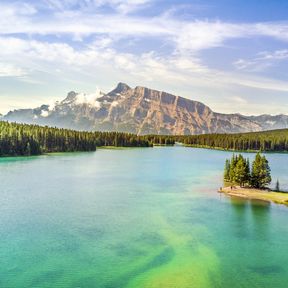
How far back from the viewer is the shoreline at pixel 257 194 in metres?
82.5

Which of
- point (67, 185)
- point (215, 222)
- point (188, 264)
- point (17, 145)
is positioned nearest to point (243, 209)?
point (215, 222)

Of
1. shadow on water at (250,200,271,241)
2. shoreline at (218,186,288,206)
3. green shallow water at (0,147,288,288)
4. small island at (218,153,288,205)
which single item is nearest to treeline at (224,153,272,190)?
small island at (218,153,288,205)

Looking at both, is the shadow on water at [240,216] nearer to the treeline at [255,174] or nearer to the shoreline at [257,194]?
the shoreline at [257,194]

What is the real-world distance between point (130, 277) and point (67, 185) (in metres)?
63.9

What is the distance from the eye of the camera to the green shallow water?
133 ft

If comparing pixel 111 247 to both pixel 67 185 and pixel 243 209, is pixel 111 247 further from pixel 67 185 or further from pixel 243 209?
pixel 67 185

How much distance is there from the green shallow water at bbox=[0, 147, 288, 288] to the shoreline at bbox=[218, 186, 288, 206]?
385cm

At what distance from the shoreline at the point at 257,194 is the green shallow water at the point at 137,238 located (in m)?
3.85

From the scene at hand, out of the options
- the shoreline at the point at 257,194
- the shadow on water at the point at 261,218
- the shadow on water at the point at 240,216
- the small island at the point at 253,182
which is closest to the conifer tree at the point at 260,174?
the small island at the point at 253,182

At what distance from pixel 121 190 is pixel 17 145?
108 meters

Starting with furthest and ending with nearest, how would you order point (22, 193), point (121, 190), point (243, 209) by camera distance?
1. point (121, 190)
2. point (22, 193)
3. point (243, 209)

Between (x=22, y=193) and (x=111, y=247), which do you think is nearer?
(x=111, y=247)

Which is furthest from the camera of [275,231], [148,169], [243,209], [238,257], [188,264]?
[148,169]

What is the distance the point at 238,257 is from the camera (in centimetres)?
4747
